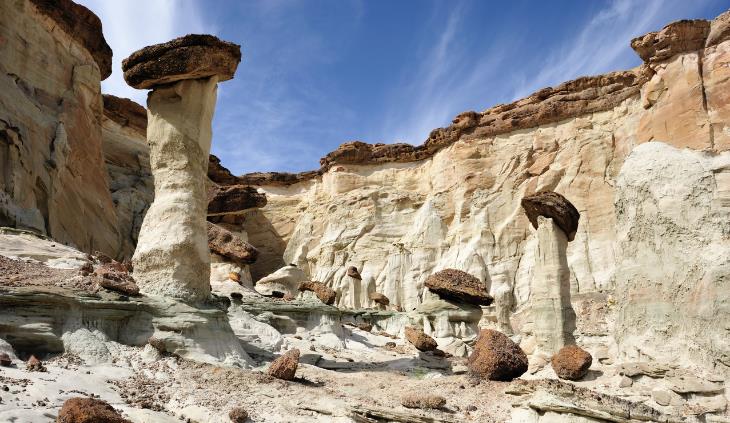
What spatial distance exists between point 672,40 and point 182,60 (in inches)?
911

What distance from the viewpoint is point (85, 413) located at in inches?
267

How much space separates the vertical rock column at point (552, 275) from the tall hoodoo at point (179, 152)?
22.0 ft

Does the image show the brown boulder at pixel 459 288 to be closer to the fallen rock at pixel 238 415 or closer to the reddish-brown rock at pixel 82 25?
the fallen rock at pixel 238 415

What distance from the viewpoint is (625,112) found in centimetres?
3016

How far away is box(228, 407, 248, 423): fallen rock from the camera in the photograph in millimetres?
8188

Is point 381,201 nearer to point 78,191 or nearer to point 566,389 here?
point 78,191

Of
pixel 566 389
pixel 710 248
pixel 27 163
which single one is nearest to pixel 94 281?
pixel 566 389

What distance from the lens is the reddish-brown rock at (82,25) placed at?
26516 millimetres

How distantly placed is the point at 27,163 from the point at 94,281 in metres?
12.9

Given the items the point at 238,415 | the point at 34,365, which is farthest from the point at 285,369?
the point at 34,365

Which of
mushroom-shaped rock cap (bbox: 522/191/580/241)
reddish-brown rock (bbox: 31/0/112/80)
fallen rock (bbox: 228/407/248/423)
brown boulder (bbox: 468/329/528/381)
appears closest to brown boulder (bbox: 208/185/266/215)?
reddish-brown rock (bbox: 31/0/112/80)

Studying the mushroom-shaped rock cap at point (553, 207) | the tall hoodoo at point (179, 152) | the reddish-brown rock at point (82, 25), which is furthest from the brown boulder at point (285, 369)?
the reddish-brown rock at point (82, 25)

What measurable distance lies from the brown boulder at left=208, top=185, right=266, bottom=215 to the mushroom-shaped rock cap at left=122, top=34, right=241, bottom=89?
20163mm

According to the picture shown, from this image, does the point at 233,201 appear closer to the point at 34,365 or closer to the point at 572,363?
the point at 34,365
